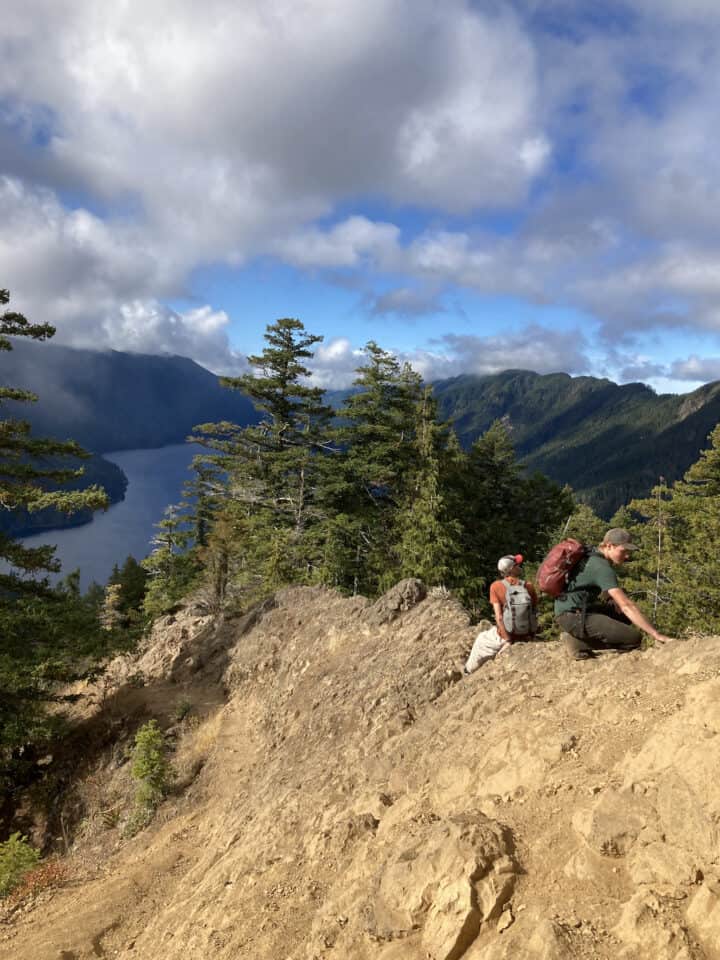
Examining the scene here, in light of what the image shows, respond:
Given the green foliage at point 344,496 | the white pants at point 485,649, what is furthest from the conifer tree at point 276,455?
the white pants at point 485,649

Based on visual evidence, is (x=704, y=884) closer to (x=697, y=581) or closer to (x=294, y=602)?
(x=294, y=602)

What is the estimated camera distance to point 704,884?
404 cm

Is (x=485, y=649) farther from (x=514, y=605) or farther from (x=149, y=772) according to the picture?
(x=149, y=772)

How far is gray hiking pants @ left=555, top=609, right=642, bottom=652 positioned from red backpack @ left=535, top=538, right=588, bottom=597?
0.45 meters

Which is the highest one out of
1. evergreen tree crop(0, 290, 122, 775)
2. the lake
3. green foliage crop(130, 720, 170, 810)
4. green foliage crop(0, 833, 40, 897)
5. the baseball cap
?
the baseball cap

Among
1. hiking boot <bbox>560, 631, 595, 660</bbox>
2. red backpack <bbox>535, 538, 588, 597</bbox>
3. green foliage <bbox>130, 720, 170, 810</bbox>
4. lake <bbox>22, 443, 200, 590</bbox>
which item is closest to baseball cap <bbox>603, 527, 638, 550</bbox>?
red backpack <bbox>535, 538, 588, 597</bbox>

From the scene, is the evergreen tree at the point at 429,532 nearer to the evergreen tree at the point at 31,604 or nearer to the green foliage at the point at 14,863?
the evergreen tree at the point at 31,604

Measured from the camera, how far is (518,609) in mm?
8562

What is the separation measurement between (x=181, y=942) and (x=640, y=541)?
105 ft

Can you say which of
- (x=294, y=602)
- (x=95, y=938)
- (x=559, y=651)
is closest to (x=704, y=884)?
(x=559, y=651)

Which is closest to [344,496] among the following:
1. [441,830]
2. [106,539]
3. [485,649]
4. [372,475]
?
[372,475]

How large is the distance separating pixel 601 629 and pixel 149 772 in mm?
9417

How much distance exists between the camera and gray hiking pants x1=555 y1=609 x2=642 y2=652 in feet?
22.8

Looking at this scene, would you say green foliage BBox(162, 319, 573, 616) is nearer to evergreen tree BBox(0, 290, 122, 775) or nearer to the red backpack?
evergreen tree BBox(0, 290, 122, 775)
